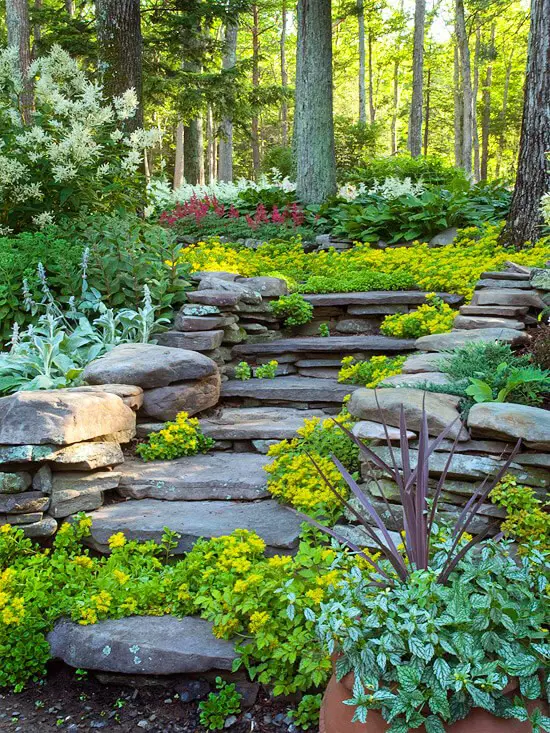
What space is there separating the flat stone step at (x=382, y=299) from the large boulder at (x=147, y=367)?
1.90m

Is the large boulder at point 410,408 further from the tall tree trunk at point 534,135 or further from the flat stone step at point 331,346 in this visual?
the tall tree trunk at point 534,135

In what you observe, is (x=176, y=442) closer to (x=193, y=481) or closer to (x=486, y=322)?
(x=193, y=481)

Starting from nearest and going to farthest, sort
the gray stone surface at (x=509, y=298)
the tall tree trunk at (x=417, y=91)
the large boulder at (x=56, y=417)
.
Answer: the large boulder at (x=56, y=417)
the gray stone surface at (x=509, y=298)
the tall tree trunk at (x=417, y=91)

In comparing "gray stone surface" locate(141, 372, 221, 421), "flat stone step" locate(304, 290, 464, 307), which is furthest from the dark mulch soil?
"flat stone step" locate(304, 290, 464, 307)

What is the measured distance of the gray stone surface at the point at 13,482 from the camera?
348 cm

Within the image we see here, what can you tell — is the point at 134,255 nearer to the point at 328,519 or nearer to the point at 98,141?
the point at 98,141

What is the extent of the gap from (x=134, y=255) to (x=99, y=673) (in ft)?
11.5

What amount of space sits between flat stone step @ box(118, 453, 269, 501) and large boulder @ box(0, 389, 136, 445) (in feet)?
1.15

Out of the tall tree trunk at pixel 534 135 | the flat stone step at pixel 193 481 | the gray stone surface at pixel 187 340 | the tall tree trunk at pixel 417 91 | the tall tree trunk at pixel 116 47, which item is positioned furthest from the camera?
the tall tree trunk at pixel 417 91

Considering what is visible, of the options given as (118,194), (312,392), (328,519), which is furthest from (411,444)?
(118,194)

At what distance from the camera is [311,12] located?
959 centimetres

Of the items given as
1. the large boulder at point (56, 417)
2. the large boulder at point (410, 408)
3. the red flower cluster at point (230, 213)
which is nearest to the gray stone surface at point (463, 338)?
the large boulder at point (410, 408)

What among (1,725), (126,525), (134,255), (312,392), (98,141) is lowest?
(1,725)

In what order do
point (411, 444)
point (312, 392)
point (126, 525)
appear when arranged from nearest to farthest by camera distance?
point (411, 444), point (126, 525), point (312, 392)
